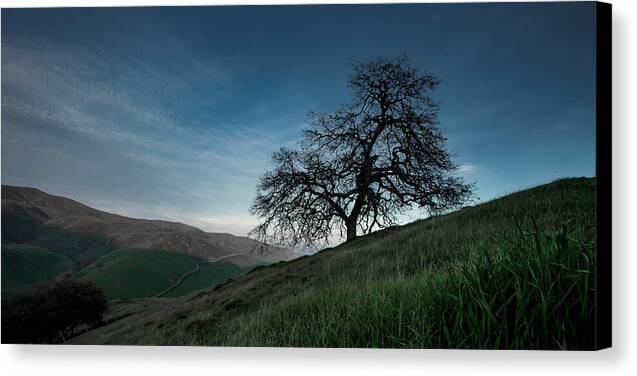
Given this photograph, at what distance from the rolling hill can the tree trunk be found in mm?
455

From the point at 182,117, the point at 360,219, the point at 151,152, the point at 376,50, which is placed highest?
the point at 376,50

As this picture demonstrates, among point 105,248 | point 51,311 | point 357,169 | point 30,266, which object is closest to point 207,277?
point 105,248

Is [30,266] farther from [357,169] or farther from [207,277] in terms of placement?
[357,169]

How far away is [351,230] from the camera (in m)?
3.91

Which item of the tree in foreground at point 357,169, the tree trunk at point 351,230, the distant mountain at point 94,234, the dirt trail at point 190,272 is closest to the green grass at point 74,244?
the distant mountain at point 94,234

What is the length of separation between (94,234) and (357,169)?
198 centimetres

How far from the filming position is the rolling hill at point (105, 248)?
385 centimetres

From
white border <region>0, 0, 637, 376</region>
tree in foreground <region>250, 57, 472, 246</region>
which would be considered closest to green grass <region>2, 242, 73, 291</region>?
white border <region>0, 0, 637, 376</region>

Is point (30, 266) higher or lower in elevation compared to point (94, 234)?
lower

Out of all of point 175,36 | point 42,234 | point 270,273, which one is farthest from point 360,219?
point 42,234

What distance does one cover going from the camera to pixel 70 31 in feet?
13.2

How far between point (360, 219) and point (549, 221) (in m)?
1.28

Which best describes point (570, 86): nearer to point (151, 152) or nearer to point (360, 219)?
point (360, 219)

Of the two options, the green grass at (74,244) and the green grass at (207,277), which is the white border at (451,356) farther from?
the green grass at (74,244)
